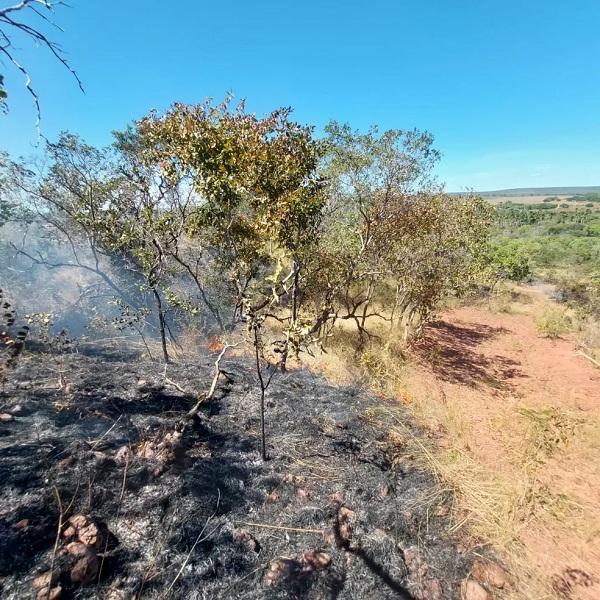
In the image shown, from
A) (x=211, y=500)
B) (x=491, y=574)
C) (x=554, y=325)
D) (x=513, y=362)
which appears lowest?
(x=513, y=362)

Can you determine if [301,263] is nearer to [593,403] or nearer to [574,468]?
[574,468]

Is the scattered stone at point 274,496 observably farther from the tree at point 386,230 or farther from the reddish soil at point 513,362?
the reddish soil at point 513,362

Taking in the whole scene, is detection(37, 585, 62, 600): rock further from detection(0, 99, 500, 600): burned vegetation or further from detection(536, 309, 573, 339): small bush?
detection(536, 309, 573, 339): small bush

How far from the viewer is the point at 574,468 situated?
16.9 feet

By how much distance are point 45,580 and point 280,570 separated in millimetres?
1711

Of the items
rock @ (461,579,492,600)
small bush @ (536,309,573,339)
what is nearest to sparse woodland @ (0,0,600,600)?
rock @ (461,579,492,600)

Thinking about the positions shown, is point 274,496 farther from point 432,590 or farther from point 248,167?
point 248,167

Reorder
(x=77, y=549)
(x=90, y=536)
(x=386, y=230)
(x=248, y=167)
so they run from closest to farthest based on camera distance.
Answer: (x=77, y=549)
(x=90, y=536)
(x=248, y=167)
(x=386, y=230)

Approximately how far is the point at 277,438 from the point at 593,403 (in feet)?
22.0

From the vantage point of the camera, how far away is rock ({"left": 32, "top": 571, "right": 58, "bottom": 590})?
8.06 ft

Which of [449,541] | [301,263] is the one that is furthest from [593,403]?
[301,263]

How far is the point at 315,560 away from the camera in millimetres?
3066

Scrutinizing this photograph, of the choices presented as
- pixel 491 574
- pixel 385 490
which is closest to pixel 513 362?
pixel 385 490

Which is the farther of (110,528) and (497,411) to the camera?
(497,411)
